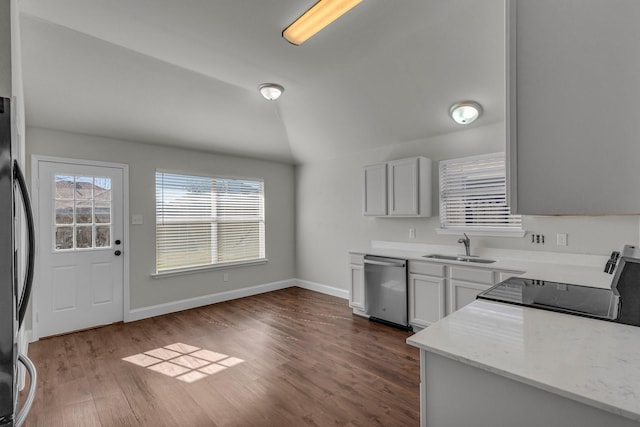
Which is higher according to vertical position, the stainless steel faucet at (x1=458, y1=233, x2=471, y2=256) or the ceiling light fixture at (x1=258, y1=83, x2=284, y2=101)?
the ceiling light fixture at (x1=258, y1=83, x2=284, y2=101)

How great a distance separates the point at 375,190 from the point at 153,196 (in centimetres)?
316

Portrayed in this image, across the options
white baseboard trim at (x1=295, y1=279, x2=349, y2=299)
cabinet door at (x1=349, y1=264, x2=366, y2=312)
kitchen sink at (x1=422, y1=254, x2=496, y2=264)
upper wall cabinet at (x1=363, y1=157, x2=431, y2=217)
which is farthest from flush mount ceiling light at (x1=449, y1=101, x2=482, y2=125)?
white baseboard trim at (x1=295, y1=279, x2=349, y2=299)

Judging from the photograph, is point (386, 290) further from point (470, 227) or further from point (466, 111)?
point (466, 111)

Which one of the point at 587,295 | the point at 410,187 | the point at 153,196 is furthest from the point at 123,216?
the point at 587,295

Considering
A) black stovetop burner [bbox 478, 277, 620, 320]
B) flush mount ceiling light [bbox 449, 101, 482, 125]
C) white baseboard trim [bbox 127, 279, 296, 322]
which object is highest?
flush mount ceiling light [bbox 449, 101, 482, 125]

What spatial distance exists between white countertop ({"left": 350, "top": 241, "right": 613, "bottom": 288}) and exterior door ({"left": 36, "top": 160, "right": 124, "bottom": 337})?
3351mm

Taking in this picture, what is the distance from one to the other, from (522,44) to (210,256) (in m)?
4.81

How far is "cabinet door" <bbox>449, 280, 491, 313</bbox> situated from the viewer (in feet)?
10.3

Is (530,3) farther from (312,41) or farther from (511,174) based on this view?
(312,41)

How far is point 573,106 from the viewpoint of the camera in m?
0.96

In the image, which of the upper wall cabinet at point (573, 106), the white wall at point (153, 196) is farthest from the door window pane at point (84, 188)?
the upper wall cabinet at point (573, 106)

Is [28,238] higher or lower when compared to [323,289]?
higher

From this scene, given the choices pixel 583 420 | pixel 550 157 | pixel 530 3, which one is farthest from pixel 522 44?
pixel 583 420

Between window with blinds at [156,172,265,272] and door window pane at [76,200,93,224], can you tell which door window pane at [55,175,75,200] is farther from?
window with blinds at [156,172,265,272]
